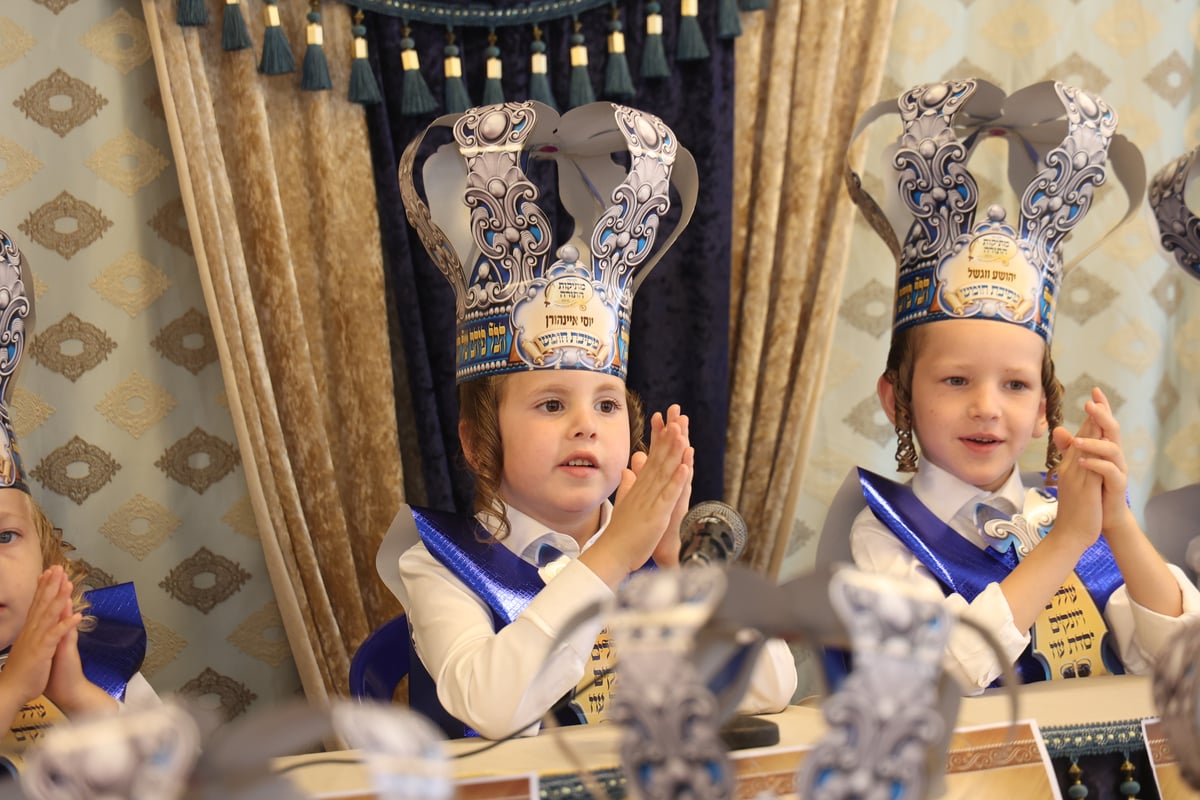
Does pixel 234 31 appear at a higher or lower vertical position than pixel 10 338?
higher

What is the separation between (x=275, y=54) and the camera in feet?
6.17

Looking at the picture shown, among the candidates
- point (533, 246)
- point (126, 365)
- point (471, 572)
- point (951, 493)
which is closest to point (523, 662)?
point (471, 572)

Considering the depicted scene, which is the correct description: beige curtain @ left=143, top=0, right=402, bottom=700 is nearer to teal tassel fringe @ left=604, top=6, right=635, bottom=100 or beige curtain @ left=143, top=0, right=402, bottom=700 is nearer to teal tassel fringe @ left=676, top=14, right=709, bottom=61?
teal tassel fringe @ left=604, top=6, right=635, bottom=100

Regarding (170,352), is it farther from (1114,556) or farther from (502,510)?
(1114,556)

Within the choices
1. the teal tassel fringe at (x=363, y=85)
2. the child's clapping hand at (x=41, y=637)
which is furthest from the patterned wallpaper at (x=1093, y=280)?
the child's clapping hand at (x=41, y=637)

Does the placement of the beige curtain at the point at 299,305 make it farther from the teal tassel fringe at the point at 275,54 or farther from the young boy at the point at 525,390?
the young boy at the point at 525,390

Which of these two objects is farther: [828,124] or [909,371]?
[828,124]

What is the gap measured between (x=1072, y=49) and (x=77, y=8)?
174cm

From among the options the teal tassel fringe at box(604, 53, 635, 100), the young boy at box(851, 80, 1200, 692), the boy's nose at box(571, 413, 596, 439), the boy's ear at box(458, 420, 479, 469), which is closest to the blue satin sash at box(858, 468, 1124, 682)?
the young boy at box(851, 80, 1200, 692)

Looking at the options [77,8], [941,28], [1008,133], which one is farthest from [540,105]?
[941,28]

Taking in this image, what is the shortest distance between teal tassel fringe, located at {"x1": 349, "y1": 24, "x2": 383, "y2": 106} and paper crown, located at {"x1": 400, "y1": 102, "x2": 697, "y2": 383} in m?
0.31

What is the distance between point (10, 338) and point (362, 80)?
68cm

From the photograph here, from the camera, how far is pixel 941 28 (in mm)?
2232

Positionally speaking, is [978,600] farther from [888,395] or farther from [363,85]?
[363,85]
